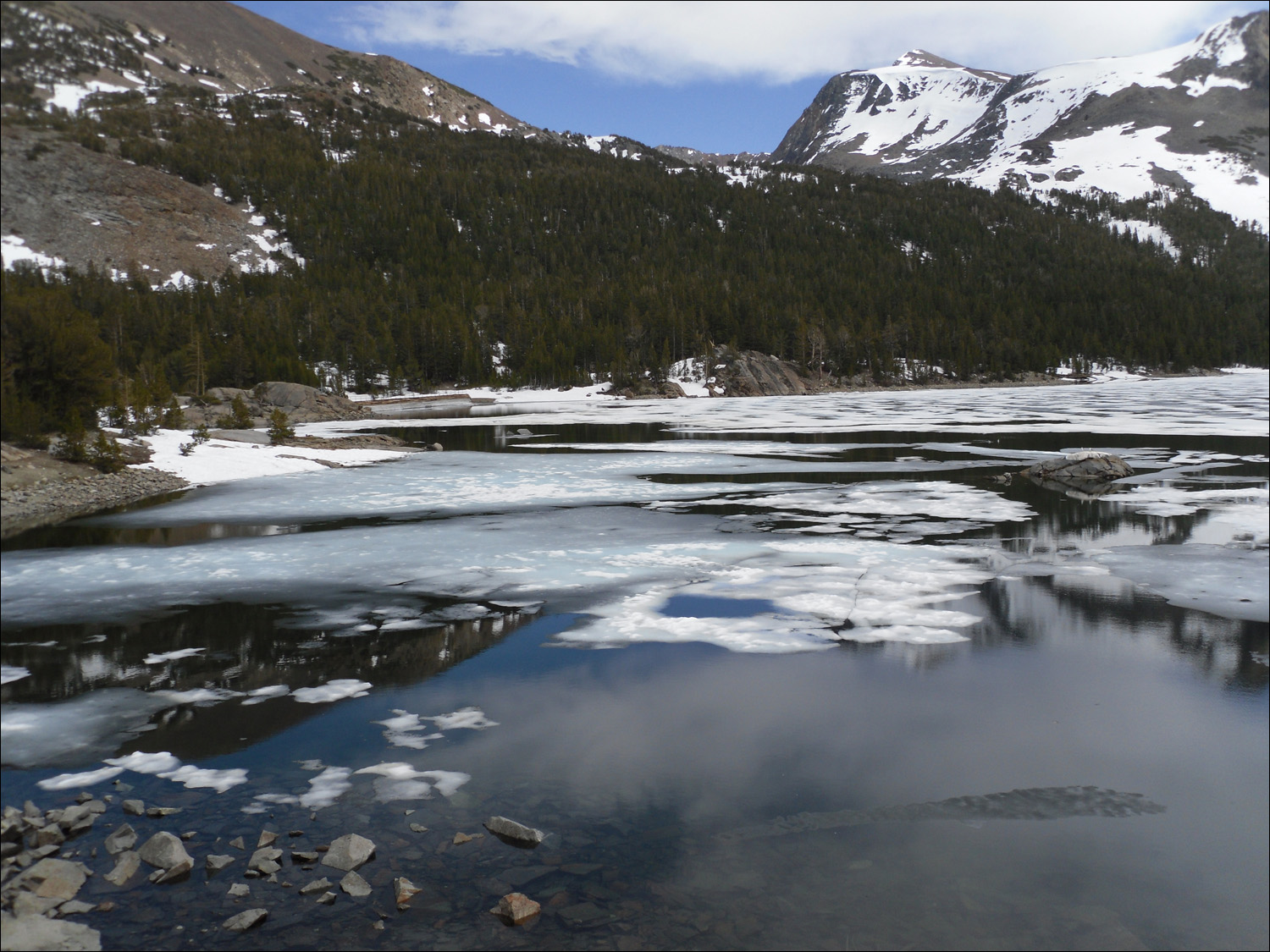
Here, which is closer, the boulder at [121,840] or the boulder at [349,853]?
the boulder at [349,853]

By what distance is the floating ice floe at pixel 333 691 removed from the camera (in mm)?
8242

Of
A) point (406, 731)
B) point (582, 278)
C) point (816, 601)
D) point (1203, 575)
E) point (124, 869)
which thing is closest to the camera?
point (124, 869)

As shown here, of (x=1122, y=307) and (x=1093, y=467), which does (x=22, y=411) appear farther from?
(x=1122, y=307)

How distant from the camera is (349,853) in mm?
5379

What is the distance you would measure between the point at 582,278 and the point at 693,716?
145 m

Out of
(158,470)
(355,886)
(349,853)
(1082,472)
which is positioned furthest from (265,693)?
(158,470)

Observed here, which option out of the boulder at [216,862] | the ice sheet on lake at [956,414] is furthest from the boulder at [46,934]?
the ice sheet on lake at [956,414]

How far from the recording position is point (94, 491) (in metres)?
22.9

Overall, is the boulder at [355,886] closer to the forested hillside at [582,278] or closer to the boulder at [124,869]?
the boulder at [124,869]

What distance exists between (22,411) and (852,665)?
84.8 feet

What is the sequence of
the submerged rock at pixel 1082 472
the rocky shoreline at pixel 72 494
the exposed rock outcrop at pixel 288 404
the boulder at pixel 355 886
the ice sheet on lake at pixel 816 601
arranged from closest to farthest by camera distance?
the boulder at pixel 355 886 < the ice sheet on lake at pixel 816 601 < the rocky shoreline at pixel 72 494 < the submerged rock at pixel 1082 472 < the exposed rock outcrop at pixel 288 404

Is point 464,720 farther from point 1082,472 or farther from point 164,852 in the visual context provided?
point 1082,472

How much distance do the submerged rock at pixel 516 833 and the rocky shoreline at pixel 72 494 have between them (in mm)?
16654

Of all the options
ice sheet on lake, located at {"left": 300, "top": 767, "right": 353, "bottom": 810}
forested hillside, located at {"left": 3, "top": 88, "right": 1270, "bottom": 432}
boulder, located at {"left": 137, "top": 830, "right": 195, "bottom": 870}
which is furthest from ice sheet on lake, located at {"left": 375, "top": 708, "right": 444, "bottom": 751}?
forested hillside, located at {"left": 3, "top": 88, "right": 1270, "bottom": 432}
